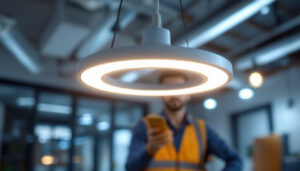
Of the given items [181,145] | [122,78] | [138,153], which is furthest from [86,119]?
[138,153]

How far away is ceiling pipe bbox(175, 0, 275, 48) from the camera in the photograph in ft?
10.8

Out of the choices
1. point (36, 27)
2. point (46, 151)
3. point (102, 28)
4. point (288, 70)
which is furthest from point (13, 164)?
point (288, 70)

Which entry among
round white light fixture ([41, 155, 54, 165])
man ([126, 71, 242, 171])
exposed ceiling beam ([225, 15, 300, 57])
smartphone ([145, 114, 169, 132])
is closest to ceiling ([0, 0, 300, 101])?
exposed ceiling beam ([225, 15, 300, 57])

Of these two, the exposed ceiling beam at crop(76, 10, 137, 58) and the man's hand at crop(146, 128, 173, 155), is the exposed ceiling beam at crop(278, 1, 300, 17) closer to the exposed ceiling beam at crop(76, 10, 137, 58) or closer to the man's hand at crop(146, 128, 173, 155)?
the exposed ceiling beam at crop(76, 10, 137, 58)

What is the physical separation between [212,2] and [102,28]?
56.5 inches

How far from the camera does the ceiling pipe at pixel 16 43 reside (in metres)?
3.98

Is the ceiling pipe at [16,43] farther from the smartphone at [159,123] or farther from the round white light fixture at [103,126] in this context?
the smartphone at [159,123]

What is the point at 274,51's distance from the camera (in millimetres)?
4766

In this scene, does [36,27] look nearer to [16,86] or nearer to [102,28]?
[16,86]

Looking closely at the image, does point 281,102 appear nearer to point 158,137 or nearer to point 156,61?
point 158,137

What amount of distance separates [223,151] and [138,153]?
1.74ft

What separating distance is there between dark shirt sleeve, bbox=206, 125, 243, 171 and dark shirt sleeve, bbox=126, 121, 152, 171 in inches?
14.3

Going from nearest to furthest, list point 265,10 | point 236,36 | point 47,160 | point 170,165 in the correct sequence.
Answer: point 170,165
point 265,10
point 236,36
point 47,160

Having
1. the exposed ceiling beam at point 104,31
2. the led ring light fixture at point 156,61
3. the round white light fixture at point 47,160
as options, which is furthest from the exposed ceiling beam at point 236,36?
the round white light fixture at point 47,160
